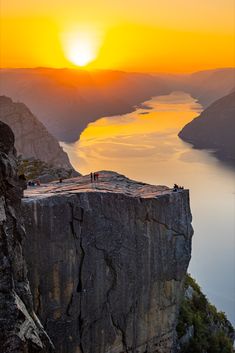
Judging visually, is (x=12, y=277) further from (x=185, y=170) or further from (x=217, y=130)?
(x=217, y=130)

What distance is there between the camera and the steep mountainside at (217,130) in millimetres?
104750

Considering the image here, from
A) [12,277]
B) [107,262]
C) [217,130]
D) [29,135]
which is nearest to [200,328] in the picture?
[107,262]

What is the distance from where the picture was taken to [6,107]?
5853cm

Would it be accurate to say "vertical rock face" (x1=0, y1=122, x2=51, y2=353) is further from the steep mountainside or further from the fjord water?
the steep mountainside

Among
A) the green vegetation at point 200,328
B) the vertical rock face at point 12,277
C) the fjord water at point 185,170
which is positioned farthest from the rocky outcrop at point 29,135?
the vertical rock face at point 12,277

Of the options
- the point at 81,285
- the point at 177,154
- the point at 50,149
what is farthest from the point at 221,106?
the point at 81,285

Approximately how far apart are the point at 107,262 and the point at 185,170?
5795cm

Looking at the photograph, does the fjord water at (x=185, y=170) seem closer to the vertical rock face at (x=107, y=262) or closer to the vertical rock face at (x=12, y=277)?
the vertical rock face at (x=107, y=262)

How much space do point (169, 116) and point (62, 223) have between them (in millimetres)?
133673

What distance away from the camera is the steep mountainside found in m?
105

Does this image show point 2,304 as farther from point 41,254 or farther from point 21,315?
point 41,254

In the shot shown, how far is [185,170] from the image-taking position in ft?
238

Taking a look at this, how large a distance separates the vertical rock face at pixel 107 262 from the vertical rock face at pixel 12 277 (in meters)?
2.39

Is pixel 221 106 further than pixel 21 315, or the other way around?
pixel 221 106
